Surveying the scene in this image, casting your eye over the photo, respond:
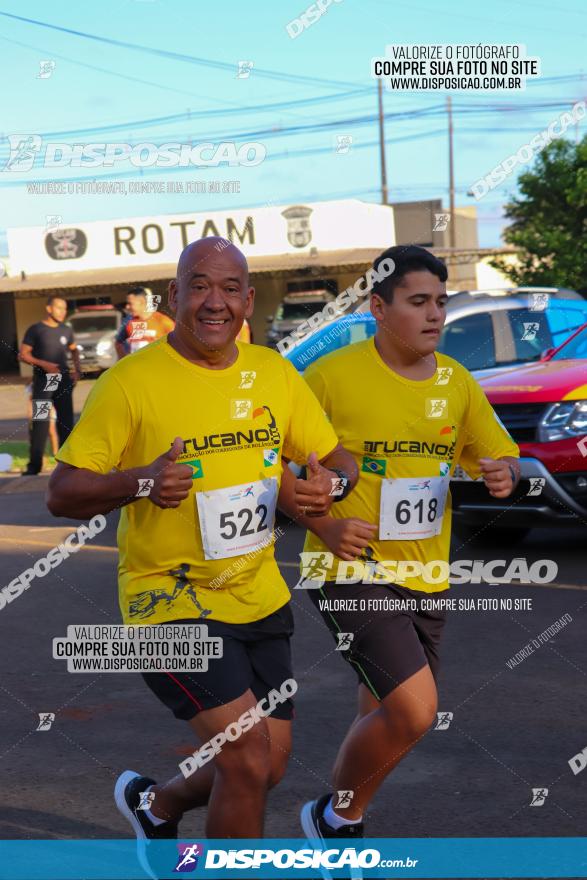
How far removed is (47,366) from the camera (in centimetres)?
1570

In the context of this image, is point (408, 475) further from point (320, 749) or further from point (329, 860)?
point (320, 749)

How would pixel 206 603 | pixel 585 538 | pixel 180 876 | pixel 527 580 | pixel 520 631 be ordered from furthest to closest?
pixel 585 538
pixel 527 580
pixel 520 631
pixel 180 876
pixel 206 603

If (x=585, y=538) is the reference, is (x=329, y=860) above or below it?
above

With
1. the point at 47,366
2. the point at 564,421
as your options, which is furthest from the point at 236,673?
the point at 47,366

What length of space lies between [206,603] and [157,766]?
1.88 meters

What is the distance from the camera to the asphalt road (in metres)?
4.78

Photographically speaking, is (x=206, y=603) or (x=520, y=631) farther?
(x=520, y=631)

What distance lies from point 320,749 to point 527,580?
3.80 metres

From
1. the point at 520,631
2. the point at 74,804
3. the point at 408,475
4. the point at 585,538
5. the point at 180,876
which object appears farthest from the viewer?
the point at 585,538

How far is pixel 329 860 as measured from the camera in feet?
13.8

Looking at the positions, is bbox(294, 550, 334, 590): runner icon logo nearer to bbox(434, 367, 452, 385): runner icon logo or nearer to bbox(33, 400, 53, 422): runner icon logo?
bbox(434, 367, 452, 385): runner icon logo

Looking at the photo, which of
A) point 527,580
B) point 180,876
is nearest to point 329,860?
point 180,876

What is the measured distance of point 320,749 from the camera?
5.62 metres

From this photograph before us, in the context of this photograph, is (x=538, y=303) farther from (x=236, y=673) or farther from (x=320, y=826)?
(x=236, y=673)
